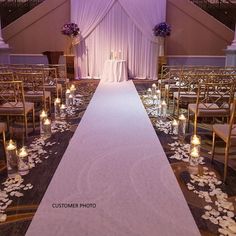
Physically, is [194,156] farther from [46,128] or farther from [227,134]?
[46,128]

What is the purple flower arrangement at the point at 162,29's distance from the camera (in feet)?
34.8

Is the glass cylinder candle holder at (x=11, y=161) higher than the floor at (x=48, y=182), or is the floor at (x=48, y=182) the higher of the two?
the glass cylinder candle holder at (x=11, y=161)

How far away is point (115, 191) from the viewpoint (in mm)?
2764

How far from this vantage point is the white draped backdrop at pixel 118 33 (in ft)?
36.8

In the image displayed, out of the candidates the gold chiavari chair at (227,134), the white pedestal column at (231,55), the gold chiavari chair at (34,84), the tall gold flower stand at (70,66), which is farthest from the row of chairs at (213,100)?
the tall gold flower stand at (70,66)

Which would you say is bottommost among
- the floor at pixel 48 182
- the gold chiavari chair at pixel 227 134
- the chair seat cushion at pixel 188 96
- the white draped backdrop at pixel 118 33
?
the floor at pixel 48 182

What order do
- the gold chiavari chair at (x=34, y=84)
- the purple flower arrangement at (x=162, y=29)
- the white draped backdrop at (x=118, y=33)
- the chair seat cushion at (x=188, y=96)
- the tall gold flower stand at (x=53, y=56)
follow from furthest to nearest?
1. the white draped backdrop at (x=118, y=33)
2. the purple flower arrangement at (x=162, y=29)
3. the tall gold flower stand at (x=53, y=56)
4. the chair seat cushion at (x=188, y=96)
5. the gold chiavari chair at (x=34, y=84)

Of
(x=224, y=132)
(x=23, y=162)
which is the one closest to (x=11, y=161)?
(x=23, y=162)

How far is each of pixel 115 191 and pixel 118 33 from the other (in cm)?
947

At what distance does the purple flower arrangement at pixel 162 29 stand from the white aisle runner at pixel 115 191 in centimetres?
678

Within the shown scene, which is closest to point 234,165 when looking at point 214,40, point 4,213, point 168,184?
point 168,184

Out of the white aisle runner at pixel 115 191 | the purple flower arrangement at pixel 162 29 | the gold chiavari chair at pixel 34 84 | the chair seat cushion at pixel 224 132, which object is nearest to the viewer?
the white aisle runner at pixel 115 191

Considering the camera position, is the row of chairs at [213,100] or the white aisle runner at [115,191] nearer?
the white aisle runner at [115,191]

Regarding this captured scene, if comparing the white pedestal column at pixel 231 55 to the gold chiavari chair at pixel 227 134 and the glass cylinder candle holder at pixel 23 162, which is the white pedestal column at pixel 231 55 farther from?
the glass cylinder candle holder at pixel 23 162
